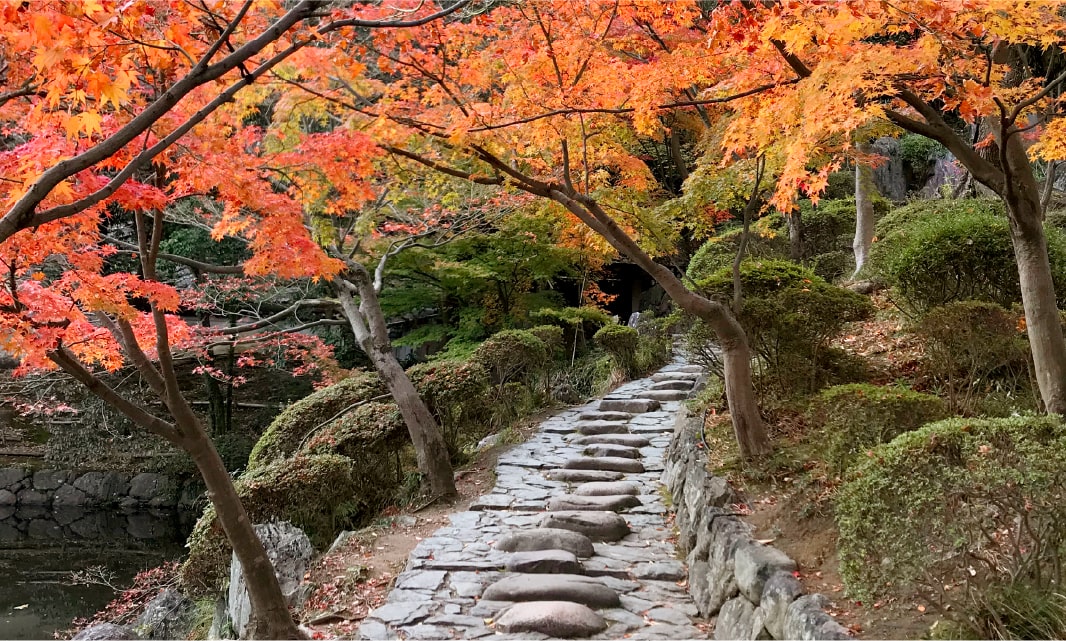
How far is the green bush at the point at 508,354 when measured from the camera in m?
10.4

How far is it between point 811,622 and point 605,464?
17.3 feet

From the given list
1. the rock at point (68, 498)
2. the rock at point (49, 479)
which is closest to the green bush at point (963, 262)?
the rock at point (68, 498)

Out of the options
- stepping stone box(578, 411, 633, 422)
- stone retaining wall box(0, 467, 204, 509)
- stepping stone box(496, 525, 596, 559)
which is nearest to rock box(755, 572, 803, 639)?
stepping stone box(496, 525, 596, 559)

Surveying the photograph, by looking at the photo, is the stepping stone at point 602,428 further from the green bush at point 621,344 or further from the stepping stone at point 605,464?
the green bush at point 621,344

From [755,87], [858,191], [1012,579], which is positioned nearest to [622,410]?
[858,191]

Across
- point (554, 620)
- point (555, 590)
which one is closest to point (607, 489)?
point (555, 590)

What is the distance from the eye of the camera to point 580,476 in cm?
835

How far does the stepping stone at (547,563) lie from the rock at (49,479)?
49.0 feet

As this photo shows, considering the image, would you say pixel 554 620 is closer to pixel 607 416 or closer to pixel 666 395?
pixel 607 416

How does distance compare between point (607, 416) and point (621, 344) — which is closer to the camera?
point (607, 416)

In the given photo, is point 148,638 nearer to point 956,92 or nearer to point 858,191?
point 956,92

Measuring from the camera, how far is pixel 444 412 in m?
9.48

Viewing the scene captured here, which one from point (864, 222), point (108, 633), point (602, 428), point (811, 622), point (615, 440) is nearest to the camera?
point (811, 622)

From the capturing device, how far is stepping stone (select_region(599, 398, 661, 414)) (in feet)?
36.0
